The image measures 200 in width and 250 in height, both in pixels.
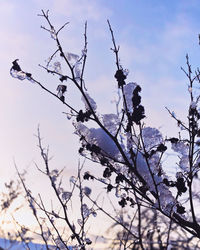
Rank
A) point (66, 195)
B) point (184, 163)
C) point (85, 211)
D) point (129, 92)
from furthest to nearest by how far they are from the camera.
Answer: point (66, 195) < point (85, 211) < point (184, 163) < point (129, 92)

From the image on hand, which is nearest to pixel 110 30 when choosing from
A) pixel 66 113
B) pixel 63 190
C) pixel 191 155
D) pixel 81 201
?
pixel 66 113

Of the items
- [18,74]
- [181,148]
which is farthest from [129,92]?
[18,74]

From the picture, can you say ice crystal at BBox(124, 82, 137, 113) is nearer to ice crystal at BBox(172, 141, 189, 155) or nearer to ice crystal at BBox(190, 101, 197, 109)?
ice crystal at BBox(190, 101, 197, 109)

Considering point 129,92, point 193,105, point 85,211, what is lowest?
point 85,211

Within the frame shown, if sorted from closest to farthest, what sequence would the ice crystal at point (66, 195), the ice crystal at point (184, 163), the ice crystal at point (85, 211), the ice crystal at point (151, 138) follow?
the ice crystal at point (151, 138), the ice crystal at point (184, 163), the ice crystal at point (85, 211), the ice crystal at point (66, 195)

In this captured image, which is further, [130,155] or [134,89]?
[130,155]

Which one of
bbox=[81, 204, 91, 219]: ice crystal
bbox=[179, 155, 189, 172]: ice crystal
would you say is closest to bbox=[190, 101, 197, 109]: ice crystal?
bbox=[179, 155, 189, 172]: ice crystal

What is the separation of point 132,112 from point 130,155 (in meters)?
0.39

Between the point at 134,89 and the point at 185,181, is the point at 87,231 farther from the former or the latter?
the point at 134,89

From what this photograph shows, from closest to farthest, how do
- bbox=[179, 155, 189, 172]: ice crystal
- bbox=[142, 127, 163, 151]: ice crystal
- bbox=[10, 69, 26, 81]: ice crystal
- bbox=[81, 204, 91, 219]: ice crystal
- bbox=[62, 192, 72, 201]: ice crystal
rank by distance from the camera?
bbox=[10, 69, 26, 81]: ice crystal < bbox=[142, 127, 163, 151]: ice crystal < bbox=[179, 155, 189, 172]: ice crystal < bbox=[81, 204, 91, 219]: ice crystal < bbox=[62, 192, 72, 201]: ice crystal

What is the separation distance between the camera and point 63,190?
180 inches

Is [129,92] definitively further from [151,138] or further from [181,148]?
[181,148]

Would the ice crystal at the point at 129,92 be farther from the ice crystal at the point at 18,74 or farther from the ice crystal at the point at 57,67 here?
the ice crystal at the point at 18,74

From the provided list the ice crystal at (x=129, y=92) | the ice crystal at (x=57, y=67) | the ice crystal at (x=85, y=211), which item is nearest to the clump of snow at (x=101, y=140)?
the ice crystal at (x=129, y=92)
